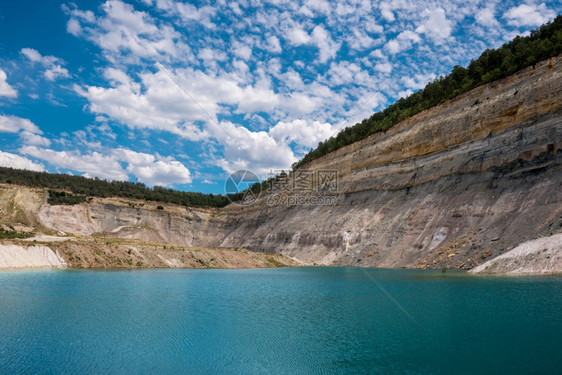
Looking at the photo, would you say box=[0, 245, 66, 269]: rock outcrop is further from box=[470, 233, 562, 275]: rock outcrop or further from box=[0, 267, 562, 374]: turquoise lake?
box=[470, 233, 562, 275]: rock outcrop

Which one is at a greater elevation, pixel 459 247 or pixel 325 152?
pixel 325 152

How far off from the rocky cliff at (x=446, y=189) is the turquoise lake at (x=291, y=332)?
16.4m

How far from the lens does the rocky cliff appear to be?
36.1 meters

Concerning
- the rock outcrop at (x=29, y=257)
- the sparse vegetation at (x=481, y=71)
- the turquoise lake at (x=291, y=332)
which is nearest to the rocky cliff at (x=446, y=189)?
the sparse vegetation at (x=481, y=71)

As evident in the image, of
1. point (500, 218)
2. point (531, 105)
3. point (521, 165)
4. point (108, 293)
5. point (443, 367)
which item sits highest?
point (531, 105)

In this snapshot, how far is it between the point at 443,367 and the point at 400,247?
38416 mm

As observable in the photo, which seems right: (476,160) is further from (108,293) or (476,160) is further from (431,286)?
(108,293)

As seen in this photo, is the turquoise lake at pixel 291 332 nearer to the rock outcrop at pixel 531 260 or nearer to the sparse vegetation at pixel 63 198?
the rock outcrop at pixel 531 260

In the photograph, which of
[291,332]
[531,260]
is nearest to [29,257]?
[291,332]

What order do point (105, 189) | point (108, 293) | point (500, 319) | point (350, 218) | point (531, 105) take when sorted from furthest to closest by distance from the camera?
point (105, 189) < point (350, 218) < point (531, 105) < point (108, 293) < point (500, 319)

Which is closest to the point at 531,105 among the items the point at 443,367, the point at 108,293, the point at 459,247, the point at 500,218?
the point at 500,218

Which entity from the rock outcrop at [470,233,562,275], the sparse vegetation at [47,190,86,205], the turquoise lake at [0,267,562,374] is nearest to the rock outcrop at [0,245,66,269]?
the turquoise lake at [0,267,562,374]

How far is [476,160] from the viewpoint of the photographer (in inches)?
1785

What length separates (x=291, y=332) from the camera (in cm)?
1363
